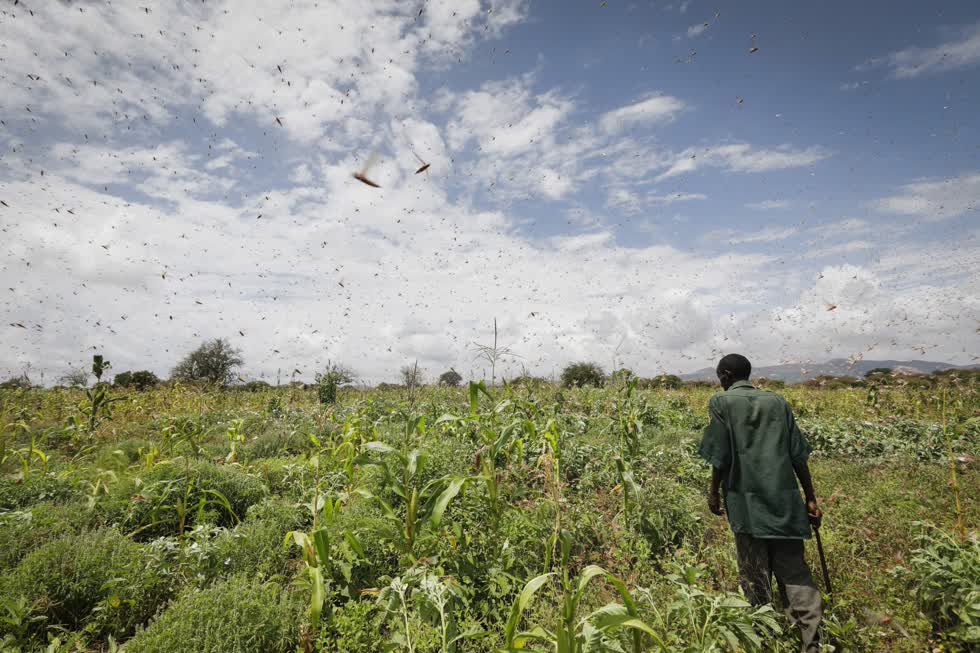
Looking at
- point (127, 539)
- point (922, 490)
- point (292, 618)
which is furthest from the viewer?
point (922, 490)

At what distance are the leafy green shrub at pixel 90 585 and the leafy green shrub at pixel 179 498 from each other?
0.81 meters

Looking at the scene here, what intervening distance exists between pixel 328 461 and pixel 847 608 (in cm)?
608

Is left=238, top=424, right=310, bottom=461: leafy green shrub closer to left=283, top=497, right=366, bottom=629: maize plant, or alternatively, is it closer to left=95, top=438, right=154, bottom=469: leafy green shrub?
left=95, top=438, right=154, bottom=469: leafy green shrub

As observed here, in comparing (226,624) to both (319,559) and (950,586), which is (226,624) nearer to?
(319,559)

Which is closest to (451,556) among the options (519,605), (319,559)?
(319,559)

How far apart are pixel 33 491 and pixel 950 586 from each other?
30.0ft

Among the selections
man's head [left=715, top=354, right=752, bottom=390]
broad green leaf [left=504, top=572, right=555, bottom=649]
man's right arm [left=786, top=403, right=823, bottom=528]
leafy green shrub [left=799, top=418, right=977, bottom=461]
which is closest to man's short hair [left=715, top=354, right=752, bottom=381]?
man's head [left=715, top=354, right=752, bottom=390]

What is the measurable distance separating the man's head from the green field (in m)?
1.27

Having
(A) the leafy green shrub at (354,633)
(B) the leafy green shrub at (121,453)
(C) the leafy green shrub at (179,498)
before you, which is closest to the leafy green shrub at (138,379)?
(B) the leafy green shrub at (121,453)

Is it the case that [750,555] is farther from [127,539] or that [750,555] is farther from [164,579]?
[127,539]

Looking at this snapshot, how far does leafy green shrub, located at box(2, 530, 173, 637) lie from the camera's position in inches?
127

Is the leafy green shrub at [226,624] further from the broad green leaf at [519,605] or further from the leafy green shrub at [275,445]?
the leafy green shrub at [275,445]

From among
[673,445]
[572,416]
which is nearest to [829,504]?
[673,445]

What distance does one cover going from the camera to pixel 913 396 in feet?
45.2
